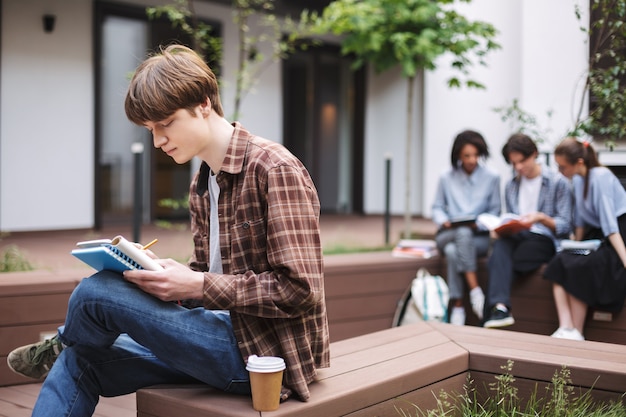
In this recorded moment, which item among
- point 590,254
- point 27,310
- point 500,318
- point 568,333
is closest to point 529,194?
point 590,254

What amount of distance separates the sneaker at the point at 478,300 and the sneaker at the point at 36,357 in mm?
3086

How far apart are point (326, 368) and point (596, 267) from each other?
2345 millimetres

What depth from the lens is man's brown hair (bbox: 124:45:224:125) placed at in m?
2.05

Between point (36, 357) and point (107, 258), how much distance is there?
60 centimetres

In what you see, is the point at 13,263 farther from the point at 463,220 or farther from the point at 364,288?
the point at 463,220

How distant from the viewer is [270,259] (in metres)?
2.05

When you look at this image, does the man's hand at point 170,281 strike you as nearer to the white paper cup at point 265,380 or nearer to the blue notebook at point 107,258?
the blue notebook at point 107,258

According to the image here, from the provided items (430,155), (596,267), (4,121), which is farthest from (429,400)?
(430,155)

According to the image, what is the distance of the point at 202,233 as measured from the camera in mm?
2393

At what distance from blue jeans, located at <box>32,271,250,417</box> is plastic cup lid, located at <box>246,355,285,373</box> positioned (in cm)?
14

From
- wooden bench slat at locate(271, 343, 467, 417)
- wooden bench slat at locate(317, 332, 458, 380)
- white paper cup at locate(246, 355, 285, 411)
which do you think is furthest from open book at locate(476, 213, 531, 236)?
white paper cup at locate(246, 355, 285, 411)

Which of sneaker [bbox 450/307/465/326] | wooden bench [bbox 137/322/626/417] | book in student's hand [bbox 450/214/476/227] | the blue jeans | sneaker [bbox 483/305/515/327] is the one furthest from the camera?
book in student's hand [bbox 450/214/476/227]

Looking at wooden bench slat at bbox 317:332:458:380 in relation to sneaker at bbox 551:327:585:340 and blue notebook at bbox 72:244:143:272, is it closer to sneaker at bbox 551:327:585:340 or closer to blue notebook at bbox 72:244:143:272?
blue notebook at bbox 72:244:143:272

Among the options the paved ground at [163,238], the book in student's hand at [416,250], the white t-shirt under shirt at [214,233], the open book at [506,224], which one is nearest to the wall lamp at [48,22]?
the paved ground at [163,238]
